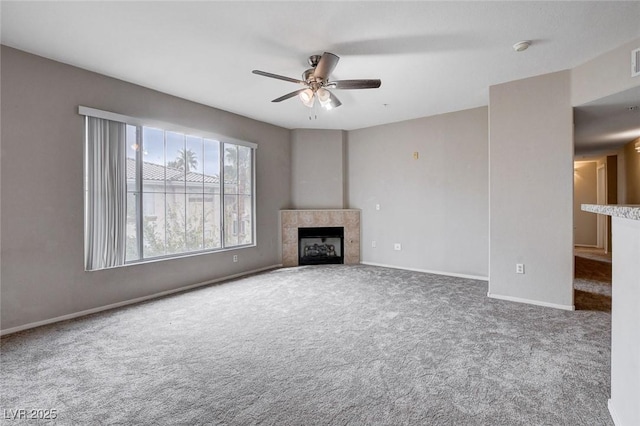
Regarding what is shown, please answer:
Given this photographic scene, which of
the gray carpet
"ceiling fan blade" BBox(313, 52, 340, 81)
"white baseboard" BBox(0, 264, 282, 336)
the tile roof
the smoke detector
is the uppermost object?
the smoke detector

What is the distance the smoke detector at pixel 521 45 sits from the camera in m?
2.73

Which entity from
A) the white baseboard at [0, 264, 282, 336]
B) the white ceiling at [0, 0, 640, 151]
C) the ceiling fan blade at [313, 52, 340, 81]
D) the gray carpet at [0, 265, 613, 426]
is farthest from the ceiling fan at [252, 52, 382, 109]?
the white baseboard at [0, 264, 282, 336]

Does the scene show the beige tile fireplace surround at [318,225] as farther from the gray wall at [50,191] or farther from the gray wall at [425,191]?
the gray wall at [50,191]

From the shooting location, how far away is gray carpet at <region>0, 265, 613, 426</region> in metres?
1.71

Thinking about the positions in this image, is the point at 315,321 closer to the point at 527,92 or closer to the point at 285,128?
the point at 527,92

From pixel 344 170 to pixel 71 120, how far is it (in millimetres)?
4402

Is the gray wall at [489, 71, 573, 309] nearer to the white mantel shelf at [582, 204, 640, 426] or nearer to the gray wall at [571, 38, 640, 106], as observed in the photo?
the gray wall at [571, 38, 640, 106]

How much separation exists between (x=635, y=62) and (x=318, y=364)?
3863 mm

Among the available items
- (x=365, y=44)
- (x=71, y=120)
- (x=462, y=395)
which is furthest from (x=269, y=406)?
(x=71, y=120)

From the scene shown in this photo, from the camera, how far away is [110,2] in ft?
7.19

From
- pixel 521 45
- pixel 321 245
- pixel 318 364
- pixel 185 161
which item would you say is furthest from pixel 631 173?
pixel 185 161

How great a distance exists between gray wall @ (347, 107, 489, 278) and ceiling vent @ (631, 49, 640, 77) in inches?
77.0

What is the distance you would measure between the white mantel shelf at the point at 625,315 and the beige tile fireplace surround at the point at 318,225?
448 centimetres

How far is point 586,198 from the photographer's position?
27.5 feet
